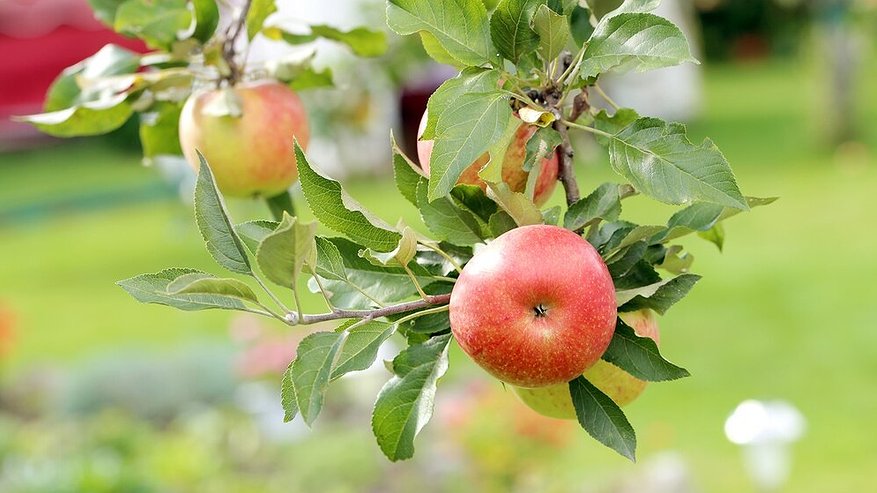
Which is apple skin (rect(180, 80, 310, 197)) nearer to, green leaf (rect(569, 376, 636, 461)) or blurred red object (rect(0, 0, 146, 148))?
green leaf (rect(569, 376, 636, 461))

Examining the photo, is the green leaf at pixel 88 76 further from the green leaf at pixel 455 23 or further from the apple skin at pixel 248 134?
the green leaf at pixel 455 23

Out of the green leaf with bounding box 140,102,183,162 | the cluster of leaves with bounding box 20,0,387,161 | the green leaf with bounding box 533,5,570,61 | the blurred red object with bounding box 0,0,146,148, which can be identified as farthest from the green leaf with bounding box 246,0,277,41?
the blurred red object with bounding box 0,0,146,148

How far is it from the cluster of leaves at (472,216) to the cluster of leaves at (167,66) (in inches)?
12.4

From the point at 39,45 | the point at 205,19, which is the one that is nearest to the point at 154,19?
the point at 205,19

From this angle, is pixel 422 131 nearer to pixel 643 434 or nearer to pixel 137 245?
pixel 643 434

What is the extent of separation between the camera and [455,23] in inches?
29.3

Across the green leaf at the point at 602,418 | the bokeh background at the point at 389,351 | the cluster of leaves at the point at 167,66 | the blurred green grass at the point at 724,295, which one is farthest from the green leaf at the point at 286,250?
the blurred green grass at the point at 724,295

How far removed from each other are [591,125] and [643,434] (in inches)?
148

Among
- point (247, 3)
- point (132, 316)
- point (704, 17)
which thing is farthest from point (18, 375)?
point (704, 17)

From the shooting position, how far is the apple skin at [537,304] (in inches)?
28.2

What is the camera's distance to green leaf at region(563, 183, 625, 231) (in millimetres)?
750

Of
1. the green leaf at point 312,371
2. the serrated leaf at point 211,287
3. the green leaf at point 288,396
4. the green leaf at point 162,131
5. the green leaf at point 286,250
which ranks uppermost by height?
the green leaf at point 286,250

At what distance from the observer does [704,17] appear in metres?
14.5

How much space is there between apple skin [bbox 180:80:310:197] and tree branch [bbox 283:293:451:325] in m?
0.34
